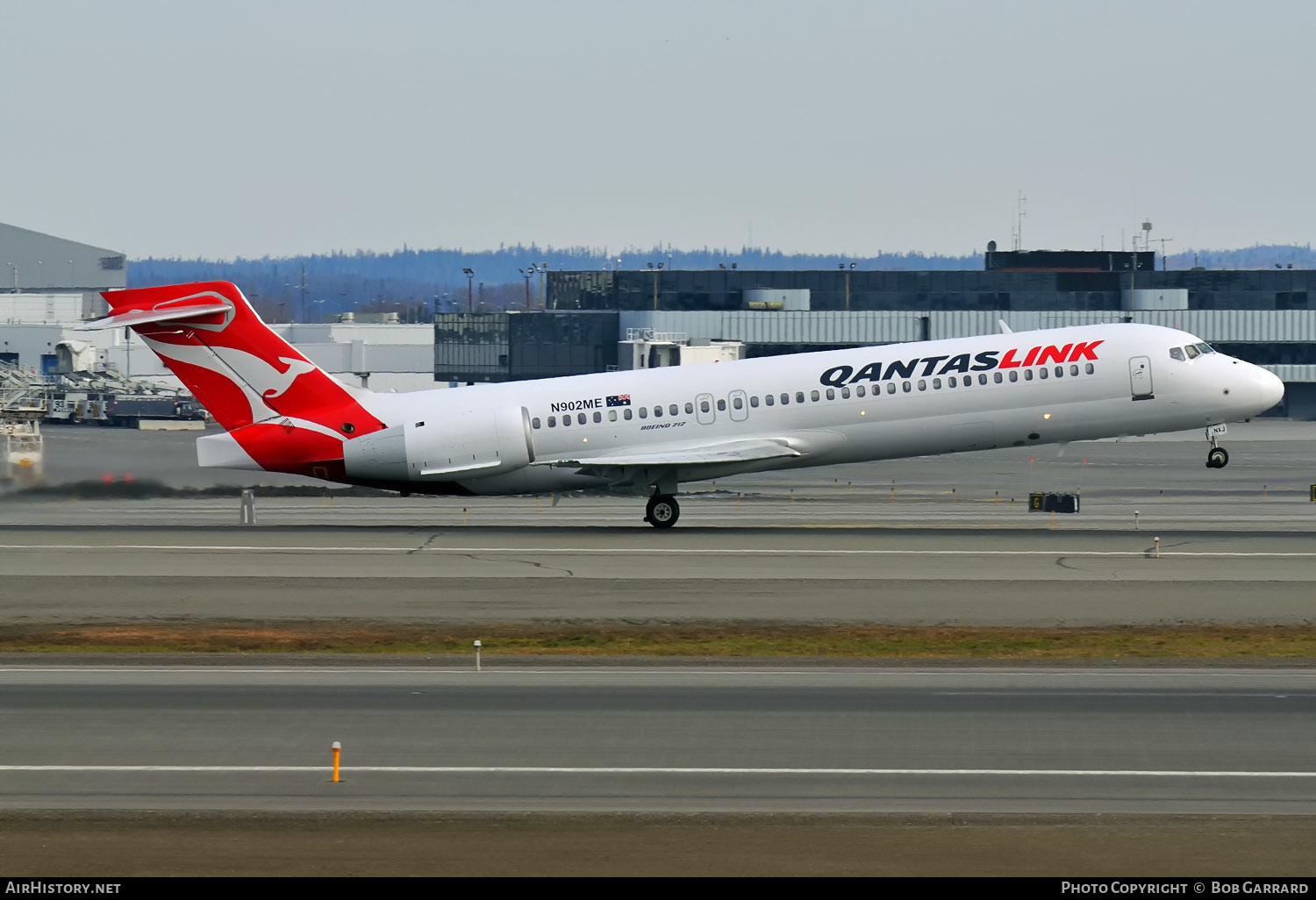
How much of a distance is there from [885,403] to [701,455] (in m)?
5.22

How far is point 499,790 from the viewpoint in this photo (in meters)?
17.5

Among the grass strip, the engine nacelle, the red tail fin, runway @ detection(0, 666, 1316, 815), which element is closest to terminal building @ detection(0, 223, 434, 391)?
the red tail fin

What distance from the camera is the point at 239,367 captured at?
42.8 m

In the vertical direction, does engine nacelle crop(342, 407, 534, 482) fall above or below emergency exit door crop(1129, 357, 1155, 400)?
below

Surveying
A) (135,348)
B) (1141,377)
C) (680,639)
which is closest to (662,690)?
(680,639)

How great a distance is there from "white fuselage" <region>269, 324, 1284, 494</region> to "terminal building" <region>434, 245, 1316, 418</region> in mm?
56016

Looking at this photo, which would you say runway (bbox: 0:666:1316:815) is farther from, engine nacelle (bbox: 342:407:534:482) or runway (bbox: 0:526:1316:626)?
engine nacelle (bbox: 342:407:534:482)

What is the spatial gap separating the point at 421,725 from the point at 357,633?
8016mm

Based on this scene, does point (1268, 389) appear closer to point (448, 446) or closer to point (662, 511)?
point (662, 511)

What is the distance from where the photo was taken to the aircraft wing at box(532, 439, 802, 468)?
42.6 m

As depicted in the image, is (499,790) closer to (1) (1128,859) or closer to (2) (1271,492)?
(1) (1128,859)

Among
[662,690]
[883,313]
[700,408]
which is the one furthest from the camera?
[883,313]

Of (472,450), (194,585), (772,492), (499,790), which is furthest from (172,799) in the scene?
(772,492)

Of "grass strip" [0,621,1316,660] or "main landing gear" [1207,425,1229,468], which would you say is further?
"main landing gear" [1207,425,1229,468]
